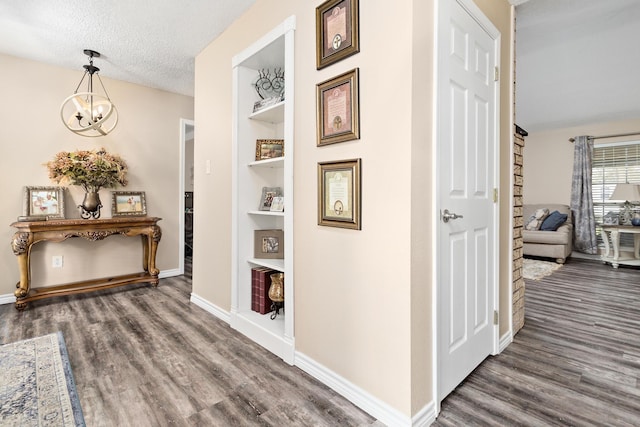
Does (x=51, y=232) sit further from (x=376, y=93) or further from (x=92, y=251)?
(x=376, y=93)

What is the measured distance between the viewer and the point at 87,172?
3307mm

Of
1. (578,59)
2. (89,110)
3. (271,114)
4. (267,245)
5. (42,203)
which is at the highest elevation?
(578,59)

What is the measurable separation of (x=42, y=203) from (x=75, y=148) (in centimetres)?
67

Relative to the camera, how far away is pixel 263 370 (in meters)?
1.90

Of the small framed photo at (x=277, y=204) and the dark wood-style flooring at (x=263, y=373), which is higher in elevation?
the small framed photo at (x=277, y=204)

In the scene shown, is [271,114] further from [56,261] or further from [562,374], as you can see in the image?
[56,261]

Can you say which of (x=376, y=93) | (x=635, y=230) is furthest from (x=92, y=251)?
(x=635, y=230)

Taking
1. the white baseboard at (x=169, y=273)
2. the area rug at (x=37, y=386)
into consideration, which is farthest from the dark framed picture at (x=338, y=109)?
the white baseboard at (x=169, y=273)

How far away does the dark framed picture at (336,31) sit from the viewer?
1580mm

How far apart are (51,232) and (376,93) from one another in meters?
3.27

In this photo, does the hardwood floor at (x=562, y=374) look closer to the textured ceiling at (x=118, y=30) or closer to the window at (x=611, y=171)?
the textured ceiling at (x=118, y=30)

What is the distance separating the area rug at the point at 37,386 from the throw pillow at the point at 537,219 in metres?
6.28

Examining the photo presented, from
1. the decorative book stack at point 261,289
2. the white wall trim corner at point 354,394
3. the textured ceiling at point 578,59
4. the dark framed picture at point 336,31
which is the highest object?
the textured ceiling at point 578,59

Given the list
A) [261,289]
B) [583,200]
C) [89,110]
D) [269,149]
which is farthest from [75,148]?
[583,200]
